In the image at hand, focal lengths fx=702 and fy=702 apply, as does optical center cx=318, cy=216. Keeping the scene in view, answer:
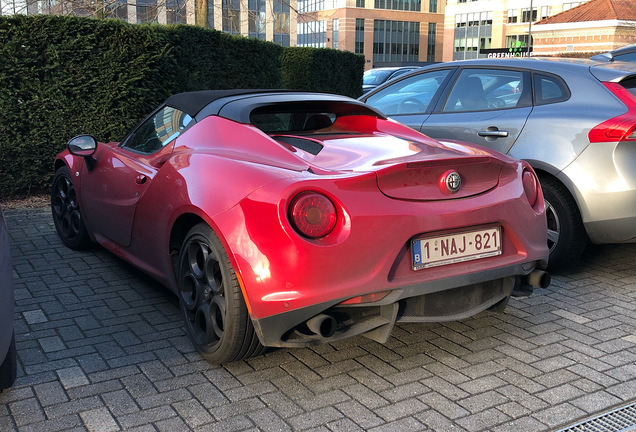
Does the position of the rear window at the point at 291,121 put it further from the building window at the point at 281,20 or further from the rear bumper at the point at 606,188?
the building window at the point at 281,20

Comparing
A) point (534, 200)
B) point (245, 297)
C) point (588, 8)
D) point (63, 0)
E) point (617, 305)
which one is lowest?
point (617, 305)

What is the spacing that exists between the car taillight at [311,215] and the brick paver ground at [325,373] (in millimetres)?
790

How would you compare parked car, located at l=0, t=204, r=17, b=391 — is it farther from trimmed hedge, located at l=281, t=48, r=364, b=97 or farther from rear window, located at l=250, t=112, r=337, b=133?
trimmed hedge, located at l=281, t=48, r=364, b=97

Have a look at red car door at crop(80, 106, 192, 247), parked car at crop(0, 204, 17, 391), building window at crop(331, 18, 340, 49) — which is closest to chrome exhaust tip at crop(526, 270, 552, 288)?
red car door at crop(80, 106, 192, 247)

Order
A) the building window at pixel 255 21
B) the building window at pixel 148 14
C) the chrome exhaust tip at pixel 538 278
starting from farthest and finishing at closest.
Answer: the building window at pixel 255 21 < the building window at pixel 148 14 < the chrome exhaust tip at pixel 538 278

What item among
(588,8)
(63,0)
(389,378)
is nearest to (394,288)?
(389,378)

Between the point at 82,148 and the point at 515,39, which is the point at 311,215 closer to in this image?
the point at 82,148

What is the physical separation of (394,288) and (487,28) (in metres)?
106

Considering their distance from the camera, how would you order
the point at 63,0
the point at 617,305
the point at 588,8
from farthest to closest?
the point at 588,8 → the point at 63,0 → the point at 617,305

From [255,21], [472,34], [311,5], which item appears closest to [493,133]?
[255,21]

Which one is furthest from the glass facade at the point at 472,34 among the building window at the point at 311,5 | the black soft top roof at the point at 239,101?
the black soft top roof at the point at 239,101

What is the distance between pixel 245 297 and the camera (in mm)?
3193

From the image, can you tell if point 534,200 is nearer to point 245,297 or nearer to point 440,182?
point 440,182

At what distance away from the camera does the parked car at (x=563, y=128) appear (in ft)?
15.5
